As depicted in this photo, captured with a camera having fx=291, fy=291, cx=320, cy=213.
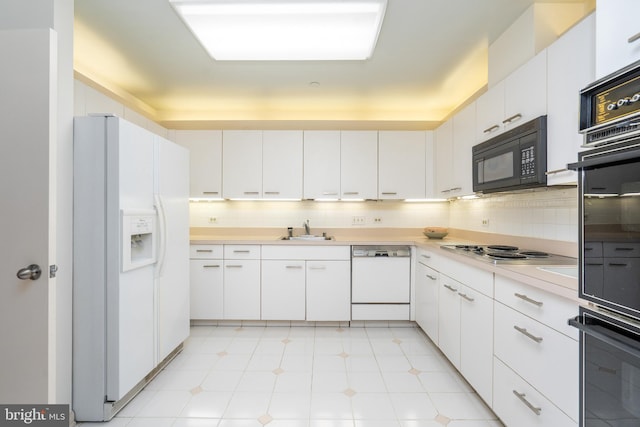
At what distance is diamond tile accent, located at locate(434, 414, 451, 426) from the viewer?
1711mm

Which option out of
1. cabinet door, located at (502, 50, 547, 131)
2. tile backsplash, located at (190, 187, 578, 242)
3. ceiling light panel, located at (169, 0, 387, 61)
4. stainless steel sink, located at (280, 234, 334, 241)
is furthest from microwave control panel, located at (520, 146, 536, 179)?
stainless steel sink, located at (280, 234, 334, 241)

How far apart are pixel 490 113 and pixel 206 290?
3071mm

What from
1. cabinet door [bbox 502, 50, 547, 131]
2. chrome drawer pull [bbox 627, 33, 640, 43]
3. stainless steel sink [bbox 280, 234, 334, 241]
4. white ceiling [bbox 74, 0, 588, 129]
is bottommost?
stainless steel sink [bbox 280, 234, 334, 241]

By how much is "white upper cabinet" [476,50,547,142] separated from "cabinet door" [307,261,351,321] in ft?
5.92

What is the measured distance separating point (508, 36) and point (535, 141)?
3.13 feet

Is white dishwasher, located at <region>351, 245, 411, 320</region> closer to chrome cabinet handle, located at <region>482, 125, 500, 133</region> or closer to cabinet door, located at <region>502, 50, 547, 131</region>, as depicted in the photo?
chrome cabinet handle, located at <region>482, 125, 500, 133</region>

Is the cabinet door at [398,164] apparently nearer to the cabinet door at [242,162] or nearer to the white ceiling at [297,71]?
the white ceiling at [297,71]

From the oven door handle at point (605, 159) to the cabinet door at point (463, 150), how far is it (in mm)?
1595

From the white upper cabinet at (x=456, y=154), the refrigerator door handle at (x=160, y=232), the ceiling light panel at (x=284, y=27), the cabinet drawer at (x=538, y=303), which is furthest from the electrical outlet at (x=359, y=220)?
the refrigerator door handle at (x=160, y=232)

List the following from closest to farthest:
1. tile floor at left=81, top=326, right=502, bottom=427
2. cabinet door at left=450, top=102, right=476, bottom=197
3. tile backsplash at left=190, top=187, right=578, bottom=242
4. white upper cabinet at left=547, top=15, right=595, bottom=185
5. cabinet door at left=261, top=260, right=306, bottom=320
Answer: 1. white upper cabinet at left=547, top=15, right=595, bottom=185
2. tile floor at left=81, top=326, right=502, bottom=427
3. cabinet door at left=450, top=102, right=476, bottom=197
4. cabinet door at left=261, top=260, right=306, bottom=320
5. tile backsplash at left=190, top=187, right=578, bottom=242

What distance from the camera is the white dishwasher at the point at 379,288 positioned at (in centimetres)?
310

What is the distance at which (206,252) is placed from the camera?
10.2 feet

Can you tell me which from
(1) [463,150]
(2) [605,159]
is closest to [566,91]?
(2) [605,159]

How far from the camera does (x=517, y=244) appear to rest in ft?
7.62
